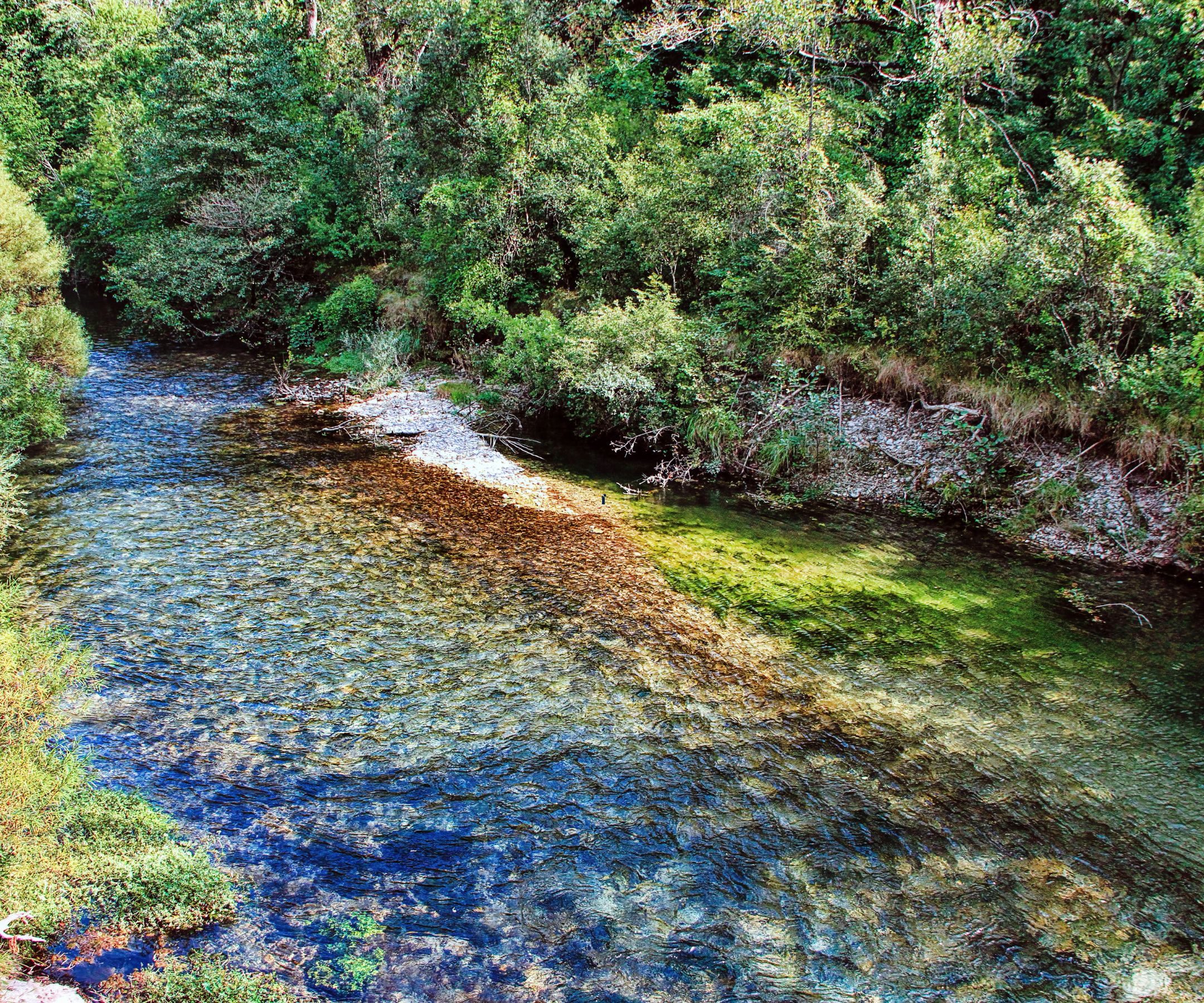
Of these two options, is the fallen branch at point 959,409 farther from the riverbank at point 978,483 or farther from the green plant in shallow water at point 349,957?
the green plant in shallow water at point 349,957

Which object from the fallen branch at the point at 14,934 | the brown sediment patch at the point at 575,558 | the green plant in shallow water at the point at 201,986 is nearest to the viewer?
the fallen branch at the point at 14,934

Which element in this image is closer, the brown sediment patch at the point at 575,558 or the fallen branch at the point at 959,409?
the brown sediment patch at the point at 575,558

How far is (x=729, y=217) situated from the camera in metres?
18.0

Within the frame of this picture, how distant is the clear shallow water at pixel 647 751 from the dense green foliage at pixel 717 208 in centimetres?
412

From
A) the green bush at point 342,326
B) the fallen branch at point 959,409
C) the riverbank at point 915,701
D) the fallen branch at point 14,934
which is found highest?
the green bush at point 342,326

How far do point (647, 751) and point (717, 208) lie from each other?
45.7ft

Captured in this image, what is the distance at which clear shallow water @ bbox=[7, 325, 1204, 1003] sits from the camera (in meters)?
5.74

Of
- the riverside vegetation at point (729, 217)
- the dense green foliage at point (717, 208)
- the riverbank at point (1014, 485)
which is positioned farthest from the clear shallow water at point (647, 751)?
the dense green foliage at point (717, 208)

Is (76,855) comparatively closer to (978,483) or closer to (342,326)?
(978,483)

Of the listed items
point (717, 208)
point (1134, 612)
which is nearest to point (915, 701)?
point (1134, 612)

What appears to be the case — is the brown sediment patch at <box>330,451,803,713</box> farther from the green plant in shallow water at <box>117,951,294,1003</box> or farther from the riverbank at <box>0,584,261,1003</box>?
the riverbank at <box>0,584,261,1003</box>

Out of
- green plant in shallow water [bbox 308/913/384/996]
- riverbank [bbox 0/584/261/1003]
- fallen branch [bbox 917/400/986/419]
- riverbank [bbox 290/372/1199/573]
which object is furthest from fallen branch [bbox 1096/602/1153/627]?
riverbank [bbox 0/584/261/1003]

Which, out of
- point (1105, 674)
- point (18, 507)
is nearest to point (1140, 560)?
point (1105, 674)

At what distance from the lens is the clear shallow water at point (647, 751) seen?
5.74 metres
